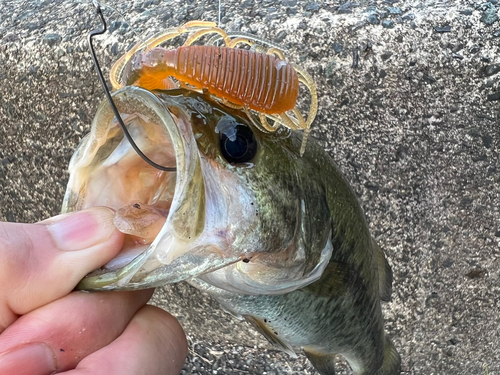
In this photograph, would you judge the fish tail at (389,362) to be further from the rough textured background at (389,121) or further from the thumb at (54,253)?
the thumb at (54,253)

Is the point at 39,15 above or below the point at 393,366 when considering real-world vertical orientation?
above

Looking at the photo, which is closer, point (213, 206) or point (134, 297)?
point (213, 206)

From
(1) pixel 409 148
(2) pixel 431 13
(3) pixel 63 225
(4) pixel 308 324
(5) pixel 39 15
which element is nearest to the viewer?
(3) pixel 63 225

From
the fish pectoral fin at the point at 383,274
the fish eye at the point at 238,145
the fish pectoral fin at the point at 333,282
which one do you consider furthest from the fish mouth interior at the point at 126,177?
the fish pectoral fin at the point at 383,274

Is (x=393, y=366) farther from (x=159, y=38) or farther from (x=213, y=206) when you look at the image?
(x=159, y=38)

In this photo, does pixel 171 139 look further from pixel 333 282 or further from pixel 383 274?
pixel 383 274

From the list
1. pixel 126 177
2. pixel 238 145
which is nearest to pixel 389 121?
pixel 238 145

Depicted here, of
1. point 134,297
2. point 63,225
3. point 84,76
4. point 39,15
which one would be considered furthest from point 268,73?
point 39,15
